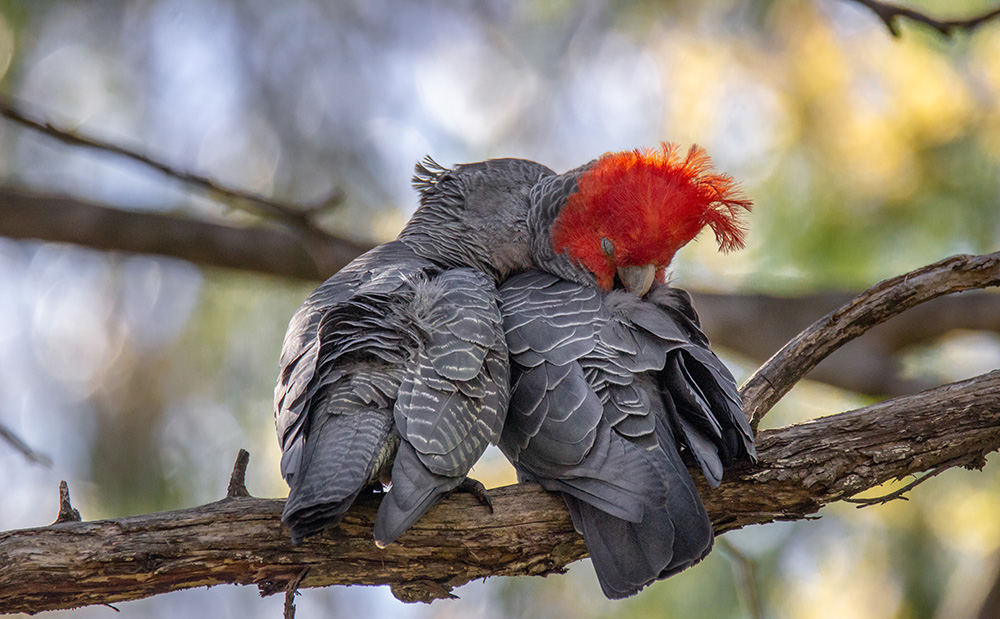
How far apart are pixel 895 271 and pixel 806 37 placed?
6.85 feet

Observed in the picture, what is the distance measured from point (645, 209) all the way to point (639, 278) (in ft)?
1.07

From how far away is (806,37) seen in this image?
709 centimetres

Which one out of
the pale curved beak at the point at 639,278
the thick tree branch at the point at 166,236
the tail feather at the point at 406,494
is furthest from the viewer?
the thick tree branch at the point at 166,236

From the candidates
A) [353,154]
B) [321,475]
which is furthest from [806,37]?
[321,475]

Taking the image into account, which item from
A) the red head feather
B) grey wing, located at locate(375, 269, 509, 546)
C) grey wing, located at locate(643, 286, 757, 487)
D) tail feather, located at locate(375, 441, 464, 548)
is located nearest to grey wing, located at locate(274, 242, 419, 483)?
grey wing, located at locate(375, 269, 509, 546)

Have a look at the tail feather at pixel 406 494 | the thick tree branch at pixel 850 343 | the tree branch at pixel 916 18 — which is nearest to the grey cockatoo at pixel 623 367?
the tail feather at pixel 406 494

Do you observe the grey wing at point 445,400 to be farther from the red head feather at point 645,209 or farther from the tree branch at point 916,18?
the tree branch at point 916,18

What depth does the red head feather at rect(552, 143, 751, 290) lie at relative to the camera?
3.88m

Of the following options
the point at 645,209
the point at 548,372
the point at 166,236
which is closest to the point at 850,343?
the point at 645,209

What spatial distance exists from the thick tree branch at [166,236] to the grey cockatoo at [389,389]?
2330 millimetres

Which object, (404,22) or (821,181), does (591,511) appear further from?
(404,22)

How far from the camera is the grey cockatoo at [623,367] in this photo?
295 centimetres

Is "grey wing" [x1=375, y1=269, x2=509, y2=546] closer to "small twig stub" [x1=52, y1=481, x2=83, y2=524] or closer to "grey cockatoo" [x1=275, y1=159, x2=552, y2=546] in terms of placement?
"grey cockatoo" [x1=275, y1=159, x2=552, y2=546]

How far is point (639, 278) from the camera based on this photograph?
13.0ft
